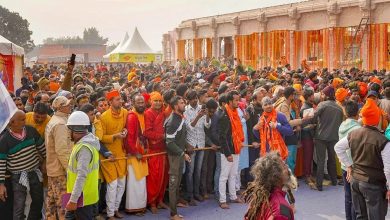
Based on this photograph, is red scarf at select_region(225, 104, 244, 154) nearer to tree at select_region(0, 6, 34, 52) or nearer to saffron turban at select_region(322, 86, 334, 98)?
saffron turban at select_region(322, 86, 334, 98)

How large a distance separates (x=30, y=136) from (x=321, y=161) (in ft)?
16.1

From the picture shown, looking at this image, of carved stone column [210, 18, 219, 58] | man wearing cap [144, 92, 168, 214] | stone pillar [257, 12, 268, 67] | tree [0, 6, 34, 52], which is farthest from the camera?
tree [0, 6, 34, 52]

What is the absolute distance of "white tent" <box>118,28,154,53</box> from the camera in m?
36.4

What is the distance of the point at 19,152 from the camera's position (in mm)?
5438

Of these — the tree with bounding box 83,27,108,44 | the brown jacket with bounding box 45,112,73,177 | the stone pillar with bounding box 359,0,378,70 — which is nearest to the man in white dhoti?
the brown jacket with bounding box 45,112,73,177

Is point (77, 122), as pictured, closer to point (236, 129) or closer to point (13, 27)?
point (236, 129)

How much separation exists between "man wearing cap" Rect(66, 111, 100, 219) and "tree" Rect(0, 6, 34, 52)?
55588 millimetres

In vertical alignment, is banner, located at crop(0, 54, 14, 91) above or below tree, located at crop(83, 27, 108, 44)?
below

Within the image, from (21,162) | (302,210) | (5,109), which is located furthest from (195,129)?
(5,109)

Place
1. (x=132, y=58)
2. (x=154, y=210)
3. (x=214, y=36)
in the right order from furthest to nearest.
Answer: (x=132, y=58) → (x=214, y=36) → (x=154, y=210)

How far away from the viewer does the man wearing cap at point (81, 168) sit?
4.65 metres

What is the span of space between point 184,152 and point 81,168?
241 cm

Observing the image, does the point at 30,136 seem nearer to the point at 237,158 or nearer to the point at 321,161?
the point at 237,158

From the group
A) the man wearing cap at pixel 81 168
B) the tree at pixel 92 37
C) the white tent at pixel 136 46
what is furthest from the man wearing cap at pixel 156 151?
the tree at pixel 92 37
